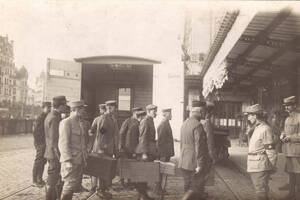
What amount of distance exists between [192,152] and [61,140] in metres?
1.84

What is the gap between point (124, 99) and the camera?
15250 mm

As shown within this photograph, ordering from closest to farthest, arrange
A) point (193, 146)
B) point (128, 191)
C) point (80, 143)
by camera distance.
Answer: point (80, 143)
point (193, 146)
point (128, 191)

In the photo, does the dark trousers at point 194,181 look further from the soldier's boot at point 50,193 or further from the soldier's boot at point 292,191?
the soldier's boot at point 50,193

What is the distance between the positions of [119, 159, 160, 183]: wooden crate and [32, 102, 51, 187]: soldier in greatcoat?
6.74 ft

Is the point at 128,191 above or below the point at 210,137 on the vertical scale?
below

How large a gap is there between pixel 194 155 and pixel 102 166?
1452 mm

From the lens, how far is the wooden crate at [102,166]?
209 inches

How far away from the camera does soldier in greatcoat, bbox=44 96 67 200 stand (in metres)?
4.95

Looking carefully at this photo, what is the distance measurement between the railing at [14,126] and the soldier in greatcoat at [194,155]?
53.1 feet

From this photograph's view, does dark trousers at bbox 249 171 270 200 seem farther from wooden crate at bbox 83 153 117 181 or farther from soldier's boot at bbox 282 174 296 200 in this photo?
wooden crate at bbox 83 153 117 181

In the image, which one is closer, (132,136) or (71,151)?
(71,151)

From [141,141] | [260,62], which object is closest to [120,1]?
[141,141]

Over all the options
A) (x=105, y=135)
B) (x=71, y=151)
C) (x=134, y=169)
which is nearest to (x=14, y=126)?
(x=105, y=135)

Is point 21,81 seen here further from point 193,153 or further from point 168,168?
point 193,153
